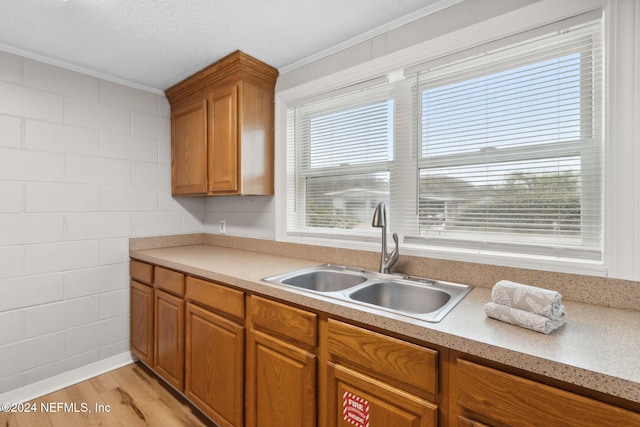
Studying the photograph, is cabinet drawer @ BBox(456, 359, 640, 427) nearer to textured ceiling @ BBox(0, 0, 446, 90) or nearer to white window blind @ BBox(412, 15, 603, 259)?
white window blind @ BBox(412, 15, 603, 259)

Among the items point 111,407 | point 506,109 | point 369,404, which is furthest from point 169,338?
point 506,109

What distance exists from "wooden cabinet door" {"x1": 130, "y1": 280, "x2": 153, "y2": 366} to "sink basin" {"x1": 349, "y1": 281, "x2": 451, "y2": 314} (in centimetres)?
162

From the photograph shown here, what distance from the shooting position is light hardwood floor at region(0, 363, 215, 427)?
1.81 m

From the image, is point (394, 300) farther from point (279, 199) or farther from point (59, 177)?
point (59, 177)

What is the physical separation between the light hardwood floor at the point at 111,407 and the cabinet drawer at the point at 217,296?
2.44 feet

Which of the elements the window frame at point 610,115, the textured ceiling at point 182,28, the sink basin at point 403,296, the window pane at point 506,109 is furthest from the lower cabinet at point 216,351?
the textured ceiling at point 182,28

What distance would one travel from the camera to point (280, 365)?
1.37 meters

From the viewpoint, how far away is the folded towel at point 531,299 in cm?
93

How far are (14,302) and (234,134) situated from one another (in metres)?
1.79

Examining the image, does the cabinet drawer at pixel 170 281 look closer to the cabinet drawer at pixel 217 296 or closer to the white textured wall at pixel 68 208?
the cabinet drawer at pixel 217 296

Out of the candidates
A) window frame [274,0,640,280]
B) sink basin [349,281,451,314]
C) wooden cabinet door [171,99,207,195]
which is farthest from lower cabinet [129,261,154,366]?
window frame [274,0,640,280]

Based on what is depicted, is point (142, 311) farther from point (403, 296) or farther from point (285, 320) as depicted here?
point (403, 296)

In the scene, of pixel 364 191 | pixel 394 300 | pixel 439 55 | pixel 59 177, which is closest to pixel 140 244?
pixel 59 177

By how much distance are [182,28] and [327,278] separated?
1.67 m
